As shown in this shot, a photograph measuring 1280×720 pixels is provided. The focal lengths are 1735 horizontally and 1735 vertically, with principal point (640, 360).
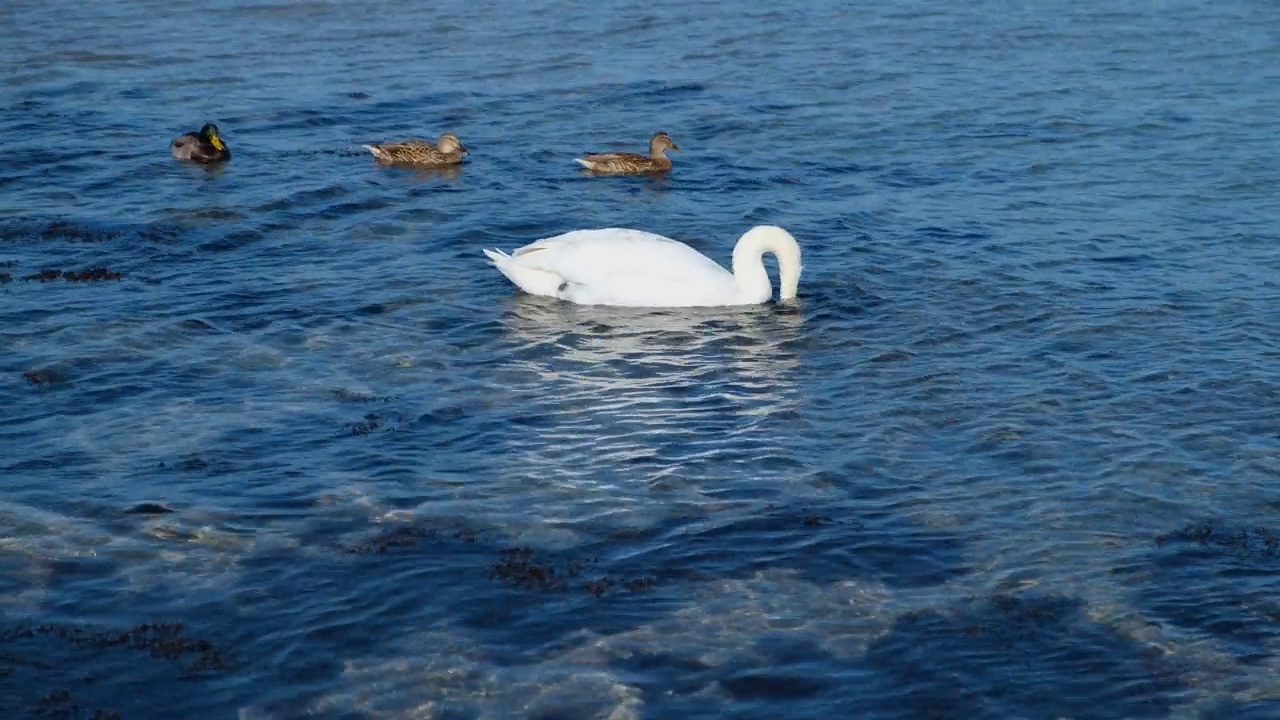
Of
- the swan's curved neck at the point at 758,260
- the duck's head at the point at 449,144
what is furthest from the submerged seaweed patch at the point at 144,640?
the duck's head at the point at 449,144

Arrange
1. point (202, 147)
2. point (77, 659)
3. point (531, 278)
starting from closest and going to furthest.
Answer: point (77, 659) < point (531, 278) < point (202, 147)

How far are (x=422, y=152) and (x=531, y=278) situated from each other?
4.77 meters

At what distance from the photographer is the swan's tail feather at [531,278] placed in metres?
14.2

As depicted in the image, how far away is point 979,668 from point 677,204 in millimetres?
10330

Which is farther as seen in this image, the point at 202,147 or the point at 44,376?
the point at 202,147

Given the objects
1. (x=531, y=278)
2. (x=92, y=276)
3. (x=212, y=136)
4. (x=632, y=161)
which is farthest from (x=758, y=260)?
(x=212, y=136)

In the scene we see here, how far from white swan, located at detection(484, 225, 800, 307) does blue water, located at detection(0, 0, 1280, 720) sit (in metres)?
0.26

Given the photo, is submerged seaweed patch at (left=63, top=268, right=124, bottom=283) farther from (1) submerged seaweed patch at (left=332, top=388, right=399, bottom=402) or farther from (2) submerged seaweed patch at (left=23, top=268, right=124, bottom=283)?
(1) submerged seaweed patch at (left=332, top=388, right=399, bottom=402)

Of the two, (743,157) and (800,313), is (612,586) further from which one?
(743,157)

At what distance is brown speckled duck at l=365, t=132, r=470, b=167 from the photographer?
18.6m

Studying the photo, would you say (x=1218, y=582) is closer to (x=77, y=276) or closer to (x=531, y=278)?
(x=531, y=278)

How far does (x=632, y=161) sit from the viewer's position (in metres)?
18.4

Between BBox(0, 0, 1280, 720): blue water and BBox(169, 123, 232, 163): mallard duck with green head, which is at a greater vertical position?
BBox(169, 123, 232, 163): mallard duck with green head

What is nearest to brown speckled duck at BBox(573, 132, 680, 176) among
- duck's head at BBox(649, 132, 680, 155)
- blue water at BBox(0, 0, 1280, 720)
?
duck's head at BBox(649, 132, 680, 155)
